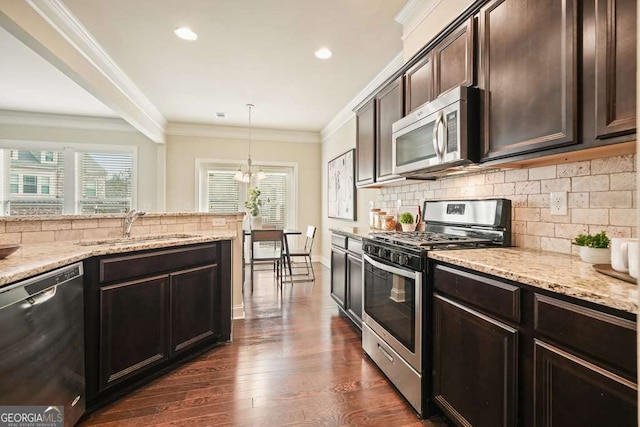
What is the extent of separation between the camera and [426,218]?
260 centimetres

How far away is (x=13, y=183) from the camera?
510 centimetres

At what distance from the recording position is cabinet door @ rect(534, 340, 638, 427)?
859mm

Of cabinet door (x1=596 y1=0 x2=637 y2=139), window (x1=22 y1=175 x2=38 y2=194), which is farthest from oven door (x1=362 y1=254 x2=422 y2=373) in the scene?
window (x1=22 y1=175 x2=38 y2=194)

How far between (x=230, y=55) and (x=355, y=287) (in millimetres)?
2739

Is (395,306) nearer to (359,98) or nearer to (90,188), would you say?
(359,98)

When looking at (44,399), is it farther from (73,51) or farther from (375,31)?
(375,31)

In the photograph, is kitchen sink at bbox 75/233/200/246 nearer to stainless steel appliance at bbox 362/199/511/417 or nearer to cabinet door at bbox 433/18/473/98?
stainless steel appliance at bbox 362/199/511/417

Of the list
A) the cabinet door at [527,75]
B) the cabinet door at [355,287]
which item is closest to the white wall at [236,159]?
the cabinet door at [355,287]

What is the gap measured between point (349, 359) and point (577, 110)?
Answer: 2094 mm

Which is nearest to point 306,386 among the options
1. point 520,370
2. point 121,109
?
point 520,370

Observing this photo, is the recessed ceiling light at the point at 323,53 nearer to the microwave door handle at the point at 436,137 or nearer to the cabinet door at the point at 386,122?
the cabinet door at the point at 386,122

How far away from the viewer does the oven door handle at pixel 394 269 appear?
1.73m

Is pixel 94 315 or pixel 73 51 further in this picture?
pixel 73 51

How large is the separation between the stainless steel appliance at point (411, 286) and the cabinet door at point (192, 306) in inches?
49.5
